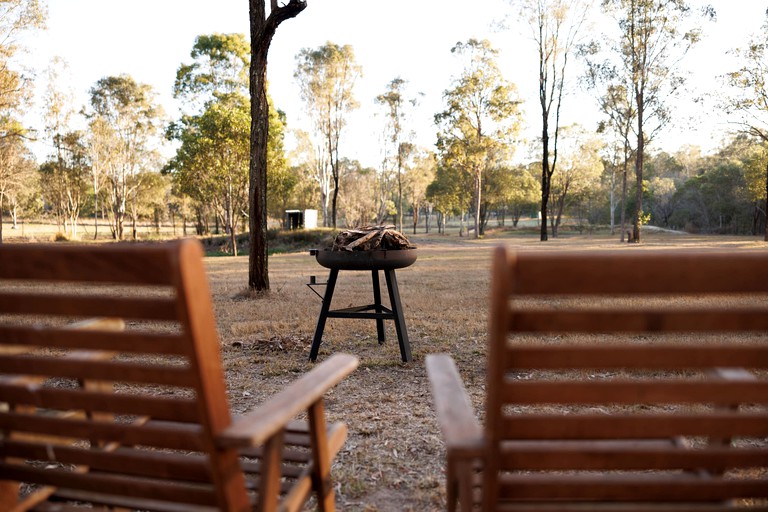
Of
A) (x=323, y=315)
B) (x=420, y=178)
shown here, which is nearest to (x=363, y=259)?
(x=323, y=315)

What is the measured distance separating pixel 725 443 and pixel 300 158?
4391 centimetres

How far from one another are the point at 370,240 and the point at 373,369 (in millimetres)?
1277

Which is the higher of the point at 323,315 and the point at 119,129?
the point at 119,129

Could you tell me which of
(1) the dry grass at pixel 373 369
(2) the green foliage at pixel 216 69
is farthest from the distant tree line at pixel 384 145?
(1) the dry grass at pixel 373 369

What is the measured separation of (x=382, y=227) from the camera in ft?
15.5

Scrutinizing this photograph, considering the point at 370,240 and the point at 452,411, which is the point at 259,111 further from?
the point at 452,411

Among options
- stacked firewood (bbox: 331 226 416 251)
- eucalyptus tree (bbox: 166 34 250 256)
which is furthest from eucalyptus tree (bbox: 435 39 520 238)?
stacked firewood (bbox: 331 226 416 251)

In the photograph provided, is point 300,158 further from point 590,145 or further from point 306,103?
point 590,145

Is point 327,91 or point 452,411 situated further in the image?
point 327,91

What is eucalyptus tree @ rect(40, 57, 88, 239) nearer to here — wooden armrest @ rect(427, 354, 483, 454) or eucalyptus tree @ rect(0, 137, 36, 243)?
eucalyptus tree @ rect(0, 137, 36, 243)

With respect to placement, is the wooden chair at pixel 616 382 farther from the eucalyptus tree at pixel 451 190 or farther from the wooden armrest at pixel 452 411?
the eucalyptus tree at pixel 451 190

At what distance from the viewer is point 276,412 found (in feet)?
4.04

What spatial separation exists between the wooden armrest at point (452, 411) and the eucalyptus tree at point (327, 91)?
33.7m

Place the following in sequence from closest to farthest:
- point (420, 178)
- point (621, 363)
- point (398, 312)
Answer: point (621, 363)
point (398, 312)
point (420, 178)
